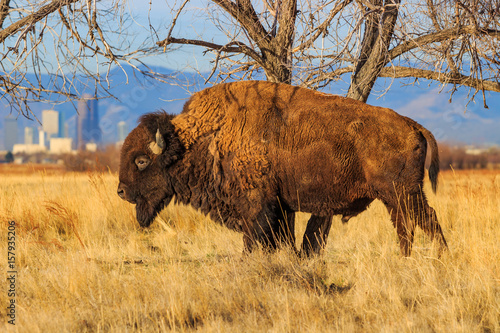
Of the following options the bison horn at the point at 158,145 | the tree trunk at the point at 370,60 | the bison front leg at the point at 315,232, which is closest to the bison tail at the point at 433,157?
the bison front leg at the point at 315,232

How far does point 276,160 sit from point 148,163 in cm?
164

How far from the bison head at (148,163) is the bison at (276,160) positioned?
0.5 inches

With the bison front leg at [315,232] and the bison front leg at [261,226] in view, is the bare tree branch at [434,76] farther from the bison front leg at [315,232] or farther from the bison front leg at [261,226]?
the bison front leg at [261,226]

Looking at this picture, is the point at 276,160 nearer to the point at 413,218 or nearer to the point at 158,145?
the point at 158,145

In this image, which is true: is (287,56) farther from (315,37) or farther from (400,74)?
(400,74)

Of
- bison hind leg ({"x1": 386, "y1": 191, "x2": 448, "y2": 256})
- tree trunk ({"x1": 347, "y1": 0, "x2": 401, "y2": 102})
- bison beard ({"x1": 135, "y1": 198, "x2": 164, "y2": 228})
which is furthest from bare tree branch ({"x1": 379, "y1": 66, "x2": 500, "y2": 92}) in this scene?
bison beard ({"x1": 135, "y1": 198, "x2": 164, "y2": 228})

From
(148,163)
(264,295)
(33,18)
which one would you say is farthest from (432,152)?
(33,18)

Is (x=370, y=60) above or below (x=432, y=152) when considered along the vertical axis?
above

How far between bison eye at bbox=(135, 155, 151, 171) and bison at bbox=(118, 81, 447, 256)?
0.5 inches

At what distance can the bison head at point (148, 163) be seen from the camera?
6.02 m

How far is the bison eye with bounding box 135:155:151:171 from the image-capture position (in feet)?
20.1

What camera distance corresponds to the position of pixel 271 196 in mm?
5641

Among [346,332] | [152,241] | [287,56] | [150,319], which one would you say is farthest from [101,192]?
[346,332]

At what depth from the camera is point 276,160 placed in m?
5.64
